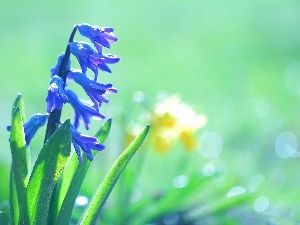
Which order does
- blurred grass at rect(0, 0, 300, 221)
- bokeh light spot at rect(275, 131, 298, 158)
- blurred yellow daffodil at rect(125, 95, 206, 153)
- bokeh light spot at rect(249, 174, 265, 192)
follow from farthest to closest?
blurred grass at rect(0, 0, 300, 221) → bokeh light spot at rect(275, 131, 298, 158) → bokeh light spot at rect(249, 174, 265, 192) → blurred yellow daffodil at rect(125, 95, 206, 153)

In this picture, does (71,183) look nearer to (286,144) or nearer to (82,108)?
(82,108)

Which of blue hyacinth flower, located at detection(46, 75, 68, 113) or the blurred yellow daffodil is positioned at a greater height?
the blurred yellow daffodil

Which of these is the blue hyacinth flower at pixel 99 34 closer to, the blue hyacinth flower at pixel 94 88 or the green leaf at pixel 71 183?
the blue hyacinth flower at pixel 94 88

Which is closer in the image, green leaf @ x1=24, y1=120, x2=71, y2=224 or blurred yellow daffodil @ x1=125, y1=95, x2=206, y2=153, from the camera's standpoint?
green leaf @ x1=24, y1=120, x2=71, y2=224

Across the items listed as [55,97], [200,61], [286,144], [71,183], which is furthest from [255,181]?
[200,61]

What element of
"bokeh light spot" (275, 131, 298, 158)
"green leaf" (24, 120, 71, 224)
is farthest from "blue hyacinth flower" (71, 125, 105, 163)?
"bokeh light spot" (275, 131, 298, 158)

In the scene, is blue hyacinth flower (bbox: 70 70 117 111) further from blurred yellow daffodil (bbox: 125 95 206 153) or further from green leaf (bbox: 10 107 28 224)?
blurred yellow daffodil (bbox: 125 95 206 153)

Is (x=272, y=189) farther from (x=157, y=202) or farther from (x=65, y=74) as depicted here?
(x=65, y=74)
